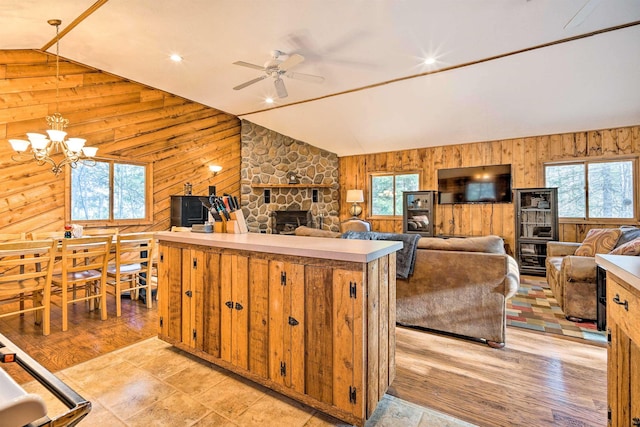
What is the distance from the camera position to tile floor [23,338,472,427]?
1742mm

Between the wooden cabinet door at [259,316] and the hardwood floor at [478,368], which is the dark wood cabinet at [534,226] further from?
the wooden cabinet door at [259,316]

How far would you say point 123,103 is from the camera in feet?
16.7

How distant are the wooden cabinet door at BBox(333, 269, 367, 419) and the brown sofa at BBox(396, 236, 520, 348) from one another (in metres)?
1.47

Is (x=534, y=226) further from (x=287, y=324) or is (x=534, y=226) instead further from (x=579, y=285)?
(x=287, y=324)

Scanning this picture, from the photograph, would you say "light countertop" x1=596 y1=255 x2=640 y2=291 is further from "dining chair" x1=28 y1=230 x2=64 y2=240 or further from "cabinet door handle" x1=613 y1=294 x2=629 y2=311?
"dining chair" x1=28 y1=230 x2=64 y2=240

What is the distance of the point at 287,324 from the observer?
1.85m

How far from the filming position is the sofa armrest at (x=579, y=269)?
120 inches

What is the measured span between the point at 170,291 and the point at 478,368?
2.47 metres

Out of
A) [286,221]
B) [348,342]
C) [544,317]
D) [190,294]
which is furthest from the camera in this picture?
[286,221]

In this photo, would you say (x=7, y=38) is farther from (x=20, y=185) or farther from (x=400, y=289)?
(x=400, y=289)

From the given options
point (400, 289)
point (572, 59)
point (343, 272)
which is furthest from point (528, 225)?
point (343, 272)

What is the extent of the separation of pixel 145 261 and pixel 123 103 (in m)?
3.00

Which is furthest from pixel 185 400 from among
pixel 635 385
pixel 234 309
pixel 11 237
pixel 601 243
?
pixel 601 243

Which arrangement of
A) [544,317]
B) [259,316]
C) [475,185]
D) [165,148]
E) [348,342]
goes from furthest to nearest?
[475,185], [165,148], [544,317], [259,316], [348,342]
